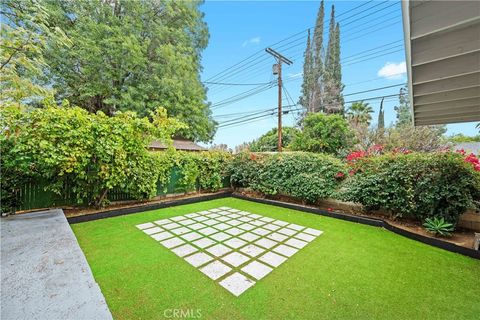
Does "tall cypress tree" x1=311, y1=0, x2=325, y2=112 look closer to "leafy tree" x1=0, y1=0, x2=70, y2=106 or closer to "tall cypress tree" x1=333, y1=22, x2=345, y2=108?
"tall cypress tree" x1=333, y1=22, x2=345, y2=108

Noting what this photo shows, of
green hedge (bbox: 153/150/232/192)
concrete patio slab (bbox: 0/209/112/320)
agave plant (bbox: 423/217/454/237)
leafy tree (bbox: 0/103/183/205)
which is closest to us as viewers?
concrete patio slab (bbox: 0/209/112/320)

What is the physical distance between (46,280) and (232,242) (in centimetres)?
228

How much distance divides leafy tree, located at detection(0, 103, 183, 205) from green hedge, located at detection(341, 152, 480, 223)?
17.0ft

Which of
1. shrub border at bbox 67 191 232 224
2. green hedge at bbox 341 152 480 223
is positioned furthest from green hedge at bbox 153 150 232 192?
green hedge at bbox 341 152 480 223

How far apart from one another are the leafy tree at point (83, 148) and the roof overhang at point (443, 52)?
515 centimetres

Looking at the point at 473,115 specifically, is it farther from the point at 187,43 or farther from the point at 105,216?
the point at 187,43

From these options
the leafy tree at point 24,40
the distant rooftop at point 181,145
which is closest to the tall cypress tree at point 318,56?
the distant rooftop at point 181,145

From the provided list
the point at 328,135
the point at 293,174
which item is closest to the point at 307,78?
the point at 328,135

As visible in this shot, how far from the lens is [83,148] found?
409 centimetres

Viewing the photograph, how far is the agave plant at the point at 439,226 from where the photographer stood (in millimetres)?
3209

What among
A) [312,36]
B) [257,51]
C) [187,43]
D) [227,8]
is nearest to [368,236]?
[227,8]

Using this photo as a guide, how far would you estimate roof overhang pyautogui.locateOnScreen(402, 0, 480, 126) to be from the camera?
1.59 metres

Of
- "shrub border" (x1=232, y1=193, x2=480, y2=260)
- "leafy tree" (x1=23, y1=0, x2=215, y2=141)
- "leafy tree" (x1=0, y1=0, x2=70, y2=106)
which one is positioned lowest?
"shrub border" (x1=232, y1=193, x2=480, y2=260)

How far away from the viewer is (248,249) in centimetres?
297
